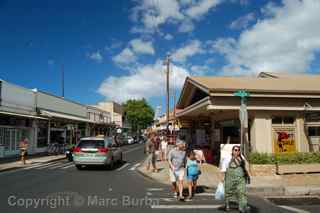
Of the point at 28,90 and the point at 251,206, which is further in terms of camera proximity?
the point at 28,90

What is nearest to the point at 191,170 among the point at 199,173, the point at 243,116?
the point at 199,173

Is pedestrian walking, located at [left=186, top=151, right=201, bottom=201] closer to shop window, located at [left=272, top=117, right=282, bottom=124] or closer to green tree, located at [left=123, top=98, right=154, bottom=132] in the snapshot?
shop window, located at [left=272, top=117, right=282, bottom=124]

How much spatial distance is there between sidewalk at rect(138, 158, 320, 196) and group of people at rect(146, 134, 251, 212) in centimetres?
146

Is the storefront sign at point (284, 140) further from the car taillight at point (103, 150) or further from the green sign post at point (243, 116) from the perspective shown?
the car taillight at point (103, 150)

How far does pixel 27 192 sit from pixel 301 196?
28.5ft

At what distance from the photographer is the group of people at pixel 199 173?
8.15 m

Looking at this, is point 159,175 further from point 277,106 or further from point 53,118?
point 53,118

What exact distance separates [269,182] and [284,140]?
3.99 m

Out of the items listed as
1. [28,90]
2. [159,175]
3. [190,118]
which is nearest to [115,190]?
[159,175]

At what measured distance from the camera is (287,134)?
1634cm

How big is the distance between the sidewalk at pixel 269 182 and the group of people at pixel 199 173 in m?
1.46

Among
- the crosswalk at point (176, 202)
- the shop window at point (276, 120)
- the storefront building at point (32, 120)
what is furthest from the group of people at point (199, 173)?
the storefront building at point (32, 120)

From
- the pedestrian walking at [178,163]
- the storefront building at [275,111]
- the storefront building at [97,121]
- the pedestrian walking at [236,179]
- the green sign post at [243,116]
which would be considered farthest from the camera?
the storefront building at [97,121]

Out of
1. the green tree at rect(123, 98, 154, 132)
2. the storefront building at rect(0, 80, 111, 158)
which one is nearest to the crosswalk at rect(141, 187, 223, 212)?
the storefront building at rect(0, 80, 111, 158)
